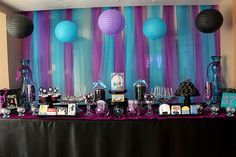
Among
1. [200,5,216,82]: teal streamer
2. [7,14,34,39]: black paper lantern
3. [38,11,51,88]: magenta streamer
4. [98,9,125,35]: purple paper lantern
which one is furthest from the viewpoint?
[38,11,51,88]: magenta streamer

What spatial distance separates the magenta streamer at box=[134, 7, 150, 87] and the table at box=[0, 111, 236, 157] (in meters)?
1.21

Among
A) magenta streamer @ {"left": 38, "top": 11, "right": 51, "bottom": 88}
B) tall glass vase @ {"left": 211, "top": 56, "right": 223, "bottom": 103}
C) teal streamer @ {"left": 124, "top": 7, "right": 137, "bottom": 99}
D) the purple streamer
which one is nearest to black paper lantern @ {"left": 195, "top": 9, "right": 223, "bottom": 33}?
tall glass vase @ {"left": 211, "top": 56, "right": 223, "bottom": 103}

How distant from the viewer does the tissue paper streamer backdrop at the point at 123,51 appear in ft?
11.1

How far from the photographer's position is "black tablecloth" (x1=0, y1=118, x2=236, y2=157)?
89.7 inches

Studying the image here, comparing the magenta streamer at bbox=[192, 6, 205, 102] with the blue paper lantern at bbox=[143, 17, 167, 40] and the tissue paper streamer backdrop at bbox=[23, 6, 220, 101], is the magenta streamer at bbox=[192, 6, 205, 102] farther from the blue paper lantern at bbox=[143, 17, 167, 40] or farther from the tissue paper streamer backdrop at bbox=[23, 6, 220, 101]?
the blue paper lantern at bbox=[143, 17, 167, 40]

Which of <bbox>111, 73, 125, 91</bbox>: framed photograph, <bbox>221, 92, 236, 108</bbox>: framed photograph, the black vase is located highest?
<bbox>111, 73, 125, 91</bbox>: framed photograph

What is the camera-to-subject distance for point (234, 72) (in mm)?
2979

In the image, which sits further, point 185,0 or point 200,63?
point 200,63

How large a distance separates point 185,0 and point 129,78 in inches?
48.7

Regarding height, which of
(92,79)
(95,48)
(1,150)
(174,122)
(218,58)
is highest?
(95,48)

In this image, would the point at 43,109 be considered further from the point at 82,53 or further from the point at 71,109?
the point at 82,53

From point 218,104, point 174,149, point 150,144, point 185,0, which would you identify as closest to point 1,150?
point 150,144

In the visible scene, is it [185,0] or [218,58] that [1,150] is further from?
[185,0]

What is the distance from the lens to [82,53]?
136 inches
